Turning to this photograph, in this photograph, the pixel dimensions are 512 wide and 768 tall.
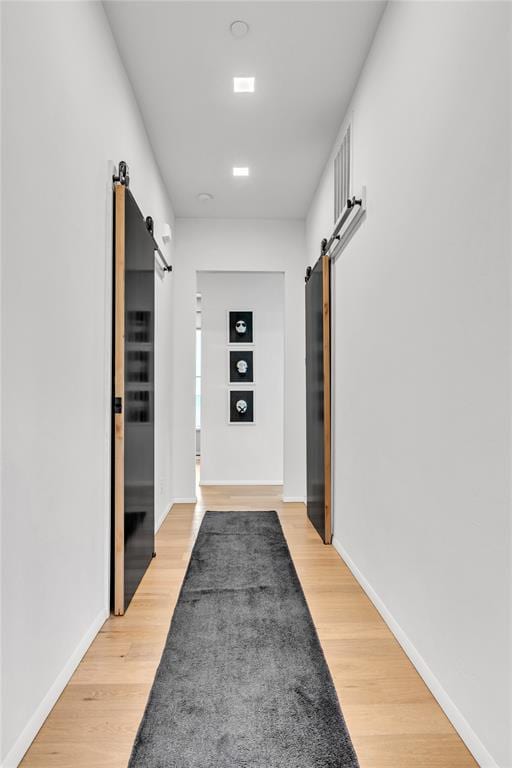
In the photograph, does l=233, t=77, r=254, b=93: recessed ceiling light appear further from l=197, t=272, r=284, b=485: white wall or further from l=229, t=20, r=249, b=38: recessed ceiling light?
l=197, t=272, r=284, b=485: white wall

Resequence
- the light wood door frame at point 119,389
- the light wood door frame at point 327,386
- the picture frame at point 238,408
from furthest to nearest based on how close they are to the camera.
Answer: the picture frame at point 238,408, the light wood door frame at point 327,386, the light wood door frame at point 119,389

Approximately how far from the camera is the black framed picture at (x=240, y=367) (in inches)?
253

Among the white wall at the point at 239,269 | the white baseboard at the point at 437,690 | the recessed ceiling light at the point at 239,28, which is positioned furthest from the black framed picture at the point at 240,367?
the recessed ceiling light at the point at 239,28

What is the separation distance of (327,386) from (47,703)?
98.7 inches

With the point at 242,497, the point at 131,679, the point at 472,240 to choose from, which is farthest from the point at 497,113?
the point at 242,497

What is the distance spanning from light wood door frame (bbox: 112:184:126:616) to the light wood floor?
0.84 feet

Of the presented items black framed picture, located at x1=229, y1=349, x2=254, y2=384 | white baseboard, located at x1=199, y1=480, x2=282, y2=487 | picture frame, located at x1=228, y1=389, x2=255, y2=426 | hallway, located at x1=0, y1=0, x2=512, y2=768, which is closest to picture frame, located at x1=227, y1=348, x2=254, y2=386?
black framed picture, located at x1=229, y1=349, x2=254, y2=384

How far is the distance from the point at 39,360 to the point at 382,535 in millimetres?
1648

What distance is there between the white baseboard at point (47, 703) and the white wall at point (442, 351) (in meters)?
1.21

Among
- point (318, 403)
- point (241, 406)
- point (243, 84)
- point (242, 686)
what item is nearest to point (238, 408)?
point (241, 406)

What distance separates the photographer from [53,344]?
172 cm

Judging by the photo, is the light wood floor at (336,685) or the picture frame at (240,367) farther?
the picture frame at (240,367)

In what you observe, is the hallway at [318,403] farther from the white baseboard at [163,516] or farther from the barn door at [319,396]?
the white baseboard at [163,516]

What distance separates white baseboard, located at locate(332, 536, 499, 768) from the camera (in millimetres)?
1390
